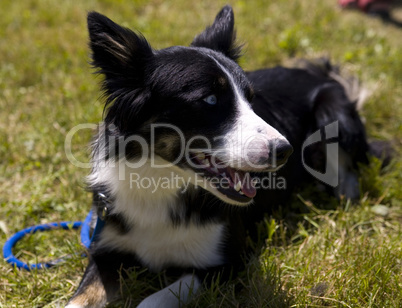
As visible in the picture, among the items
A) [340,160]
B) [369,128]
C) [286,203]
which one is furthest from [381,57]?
[286,203]

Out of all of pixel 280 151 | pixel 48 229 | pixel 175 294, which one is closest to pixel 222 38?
pixel 280 151

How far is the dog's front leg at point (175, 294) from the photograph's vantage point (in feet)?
8.52

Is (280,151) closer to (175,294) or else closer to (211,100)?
(211,100)

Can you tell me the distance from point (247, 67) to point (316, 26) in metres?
1.47

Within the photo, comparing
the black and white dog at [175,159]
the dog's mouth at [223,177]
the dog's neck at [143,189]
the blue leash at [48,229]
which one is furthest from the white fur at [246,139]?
the blue leash at [48,229]

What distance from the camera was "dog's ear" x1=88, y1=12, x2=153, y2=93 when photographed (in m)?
2.44

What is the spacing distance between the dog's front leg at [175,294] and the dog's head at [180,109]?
586mm

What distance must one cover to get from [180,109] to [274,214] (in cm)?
135

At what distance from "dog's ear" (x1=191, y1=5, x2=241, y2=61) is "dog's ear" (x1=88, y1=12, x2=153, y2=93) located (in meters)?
0.55

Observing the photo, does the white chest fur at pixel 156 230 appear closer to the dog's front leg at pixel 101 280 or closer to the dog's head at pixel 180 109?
the dog's front leg at pixel 101 280

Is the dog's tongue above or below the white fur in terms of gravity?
below

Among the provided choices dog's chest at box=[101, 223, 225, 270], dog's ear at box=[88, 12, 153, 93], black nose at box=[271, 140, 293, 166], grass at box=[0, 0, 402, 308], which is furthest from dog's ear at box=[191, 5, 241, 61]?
dog's chest at box=[101, 223, 225, 270]

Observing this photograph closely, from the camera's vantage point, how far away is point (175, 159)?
8.62ft

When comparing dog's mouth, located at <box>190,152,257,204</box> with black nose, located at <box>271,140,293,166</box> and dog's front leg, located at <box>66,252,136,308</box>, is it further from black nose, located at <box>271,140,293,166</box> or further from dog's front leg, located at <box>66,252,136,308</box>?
dog's front leg, located at <box>66,252,136,308</box>
